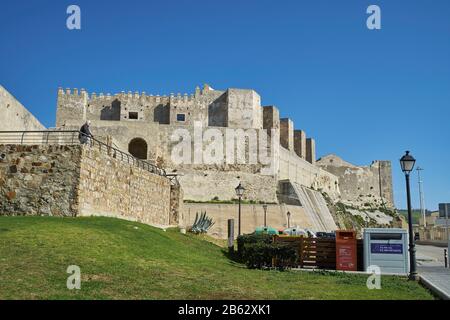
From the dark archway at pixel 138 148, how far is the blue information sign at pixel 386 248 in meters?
32.7

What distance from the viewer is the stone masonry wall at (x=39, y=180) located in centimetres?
1514

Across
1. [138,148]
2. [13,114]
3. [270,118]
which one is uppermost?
[270,118]

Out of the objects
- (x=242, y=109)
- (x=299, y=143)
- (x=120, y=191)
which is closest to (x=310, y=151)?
(x=299, y=143)

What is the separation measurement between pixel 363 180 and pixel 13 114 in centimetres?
7238

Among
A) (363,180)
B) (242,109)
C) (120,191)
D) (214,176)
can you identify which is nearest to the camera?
(120,191)

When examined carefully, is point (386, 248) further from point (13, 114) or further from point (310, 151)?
point (310, 151)

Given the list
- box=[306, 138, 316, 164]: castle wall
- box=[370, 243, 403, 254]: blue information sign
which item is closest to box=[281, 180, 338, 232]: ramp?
box=[306, 138, 316, 164]: castle wall

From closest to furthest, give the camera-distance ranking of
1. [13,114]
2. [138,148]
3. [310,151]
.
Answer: [13,114] < [138,148] < [310,151]

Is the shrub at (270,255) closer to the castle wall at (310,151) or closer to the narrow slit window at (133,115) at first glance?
the narrow slit window at (133,115)

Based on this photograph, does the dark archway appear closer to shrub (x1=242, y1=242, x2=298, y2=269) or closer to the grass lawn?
the grass lawn

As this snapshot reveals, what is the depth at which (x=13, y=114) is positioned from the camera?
19.7 m

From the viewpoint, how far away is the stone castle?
45.2 m

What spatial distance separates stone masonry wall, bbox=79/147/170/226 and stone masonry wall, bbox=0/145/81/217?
364 mm
